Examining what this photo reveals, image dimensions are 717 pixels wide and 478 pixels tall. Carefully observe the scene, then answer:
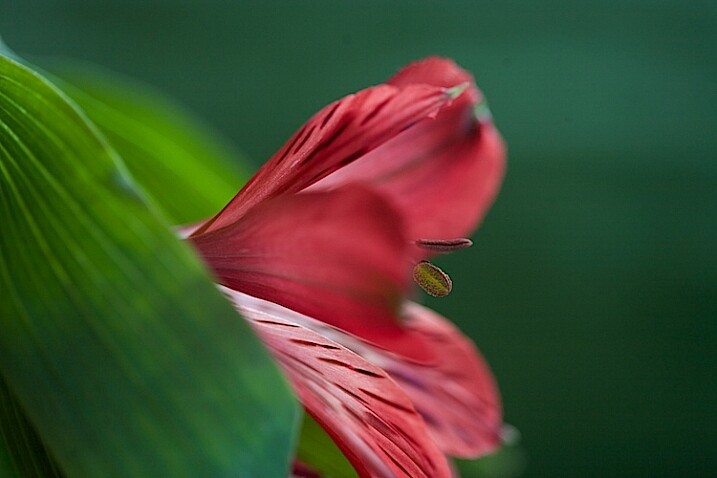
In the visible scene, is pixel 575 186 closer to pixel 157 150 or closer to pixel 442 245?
pixel 157 150

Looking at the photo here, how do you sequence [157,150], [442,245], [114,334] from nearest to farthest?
[114,334]
[442,245]
[157,150]

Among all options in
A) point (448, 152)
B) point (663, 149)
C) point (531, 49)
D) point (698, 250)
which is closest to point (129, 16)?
point (531, 49)

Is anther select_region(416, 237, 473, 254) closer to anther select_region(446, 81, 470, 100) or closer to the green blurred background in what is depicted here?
anther select_region(446, 81, 470, 100)

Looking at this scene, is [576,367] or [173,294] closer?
[173,294]

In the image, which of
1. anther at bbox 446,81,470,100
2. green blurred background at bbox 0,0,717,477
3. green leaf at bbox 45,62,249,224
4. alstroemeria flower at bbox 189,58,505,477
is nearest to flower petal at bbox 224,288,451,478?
alstroemeria flower at bbox 189,58,505,477

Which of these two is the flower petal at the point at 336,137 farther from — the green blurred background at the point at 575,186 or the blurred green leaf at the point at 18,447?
the green blurred background at the point at 575,186

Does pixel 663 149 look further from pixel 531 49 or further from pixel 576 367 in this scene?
pixel 576 367

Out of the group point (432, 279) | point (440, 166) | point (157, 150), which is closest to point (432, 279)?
point (432, 279)
